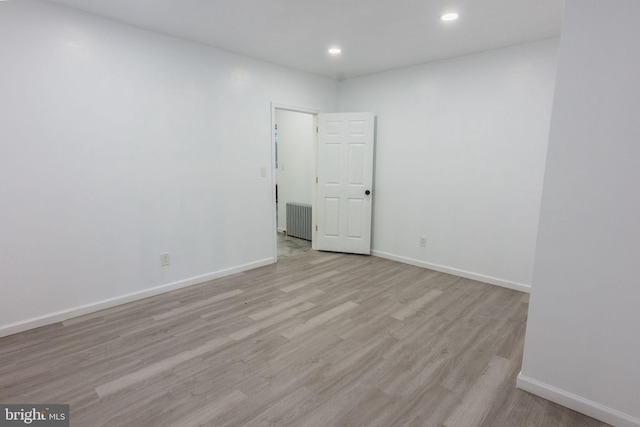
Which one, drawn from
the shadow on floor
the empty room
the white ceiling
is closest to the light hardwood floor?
the empty room

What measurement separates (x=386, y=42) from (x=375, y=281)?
2.69 metres

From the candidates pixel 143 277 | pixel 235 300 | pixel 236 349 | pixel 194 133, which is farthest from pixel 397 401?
pixel 194 133

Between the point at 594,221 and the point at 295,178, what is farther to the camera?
the point at 295,178

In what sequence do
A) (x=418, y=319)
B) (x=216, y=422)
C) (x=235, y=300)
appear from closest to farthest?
1. (x=216, y=422)
2. (x=418, y=319)
3. (x=235, y=300)

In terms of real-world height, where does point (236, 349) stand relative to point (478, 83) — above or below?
below

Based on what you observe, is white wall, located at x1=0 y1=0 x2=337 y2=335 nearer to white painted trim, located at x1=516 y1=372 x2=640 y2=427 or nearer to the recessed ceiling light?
the recessed ceiling light

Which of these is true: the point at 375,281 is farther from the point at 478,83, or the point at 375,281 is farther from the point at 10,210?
the point at 10,210

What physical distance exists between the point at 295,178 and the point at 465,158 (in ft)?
10.3

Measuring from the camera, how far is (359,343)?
100 inches

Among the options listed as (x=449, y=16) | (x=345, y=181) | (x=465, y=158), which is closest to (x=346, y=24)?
(x=449, y=16)

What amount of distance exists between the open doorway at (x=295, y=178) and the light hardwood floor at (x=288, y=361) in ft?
7.63

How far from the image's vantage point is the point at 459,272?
4.11 metres

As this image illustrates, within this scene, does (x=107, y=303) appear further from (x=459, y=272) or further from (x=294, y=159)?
(x=459, y=272)

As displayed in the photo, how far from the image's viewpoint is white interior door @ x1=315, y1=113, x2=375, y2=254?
15.6 ft
